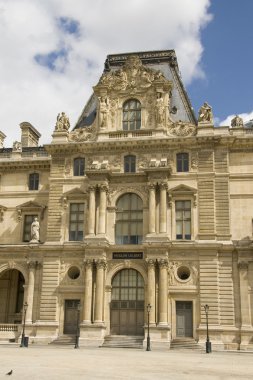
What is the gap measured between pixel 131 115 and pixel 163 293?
16.0 metres

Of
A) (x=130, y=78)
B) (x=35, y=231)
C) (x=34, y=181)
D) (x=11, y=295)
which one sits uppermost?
(x=130, y=78)

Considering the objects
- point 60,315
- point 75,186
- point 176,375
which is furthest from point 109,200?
point 176,375

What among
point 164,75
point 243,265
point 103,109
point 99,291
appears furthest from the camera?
point 164,75

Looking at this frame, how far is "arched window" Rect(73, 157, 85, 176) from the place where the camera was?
43481 mm

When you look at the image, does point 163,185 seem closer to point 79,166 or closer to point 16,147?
point 79,166

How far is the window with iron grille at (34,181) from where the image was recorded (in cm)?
4581

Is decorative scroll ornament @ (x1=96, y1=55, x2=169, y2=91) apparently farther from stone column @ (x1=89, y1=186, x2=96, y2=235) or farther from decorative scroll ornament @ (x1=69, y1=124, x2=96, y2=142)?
stone column @ (x1=89, y1=186, x2=96, y2=235)

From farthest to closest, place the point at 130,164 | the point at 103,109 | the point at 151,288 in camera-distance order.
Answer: the point at 103,109, the point at 130,164, the point at 151,288

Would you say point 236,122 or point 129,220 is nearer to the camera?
point 129,220

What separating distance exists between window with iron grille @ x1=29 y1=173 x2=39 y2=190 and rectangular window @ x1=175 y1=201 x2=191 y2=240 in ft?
43.7

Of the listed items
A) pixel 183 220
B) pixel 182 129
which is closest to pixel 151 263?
pixel 183 220

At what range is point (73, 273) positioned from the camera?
4150cm

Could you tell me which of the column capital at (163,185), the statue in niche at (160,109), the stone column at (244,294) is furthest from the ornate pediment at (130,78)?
the stone column at (244,294)

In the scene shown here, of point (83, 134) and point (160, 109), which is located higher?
Answer: point (160, 109)
